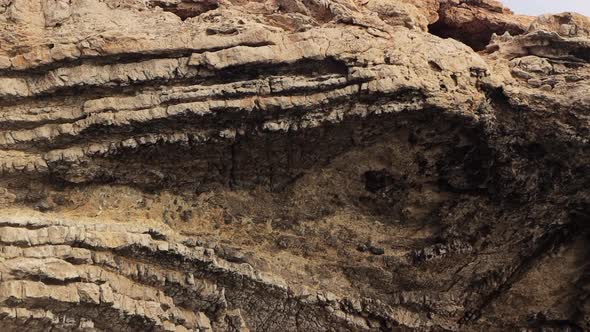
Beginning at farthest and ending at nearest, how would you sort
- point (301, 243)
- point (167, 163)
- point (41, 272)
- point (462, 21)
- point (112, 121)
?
point (462, 21) < point (301, 243) < point (167, 163) < point (112, 121) < point (41, 272)

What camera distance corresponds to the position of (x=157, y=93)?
32.3 ft

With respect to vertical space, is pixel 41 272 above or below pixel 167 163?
below

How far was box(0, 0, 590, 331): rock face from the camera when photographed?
31.9 feet

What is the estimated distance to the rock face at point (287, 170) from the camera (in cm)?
972

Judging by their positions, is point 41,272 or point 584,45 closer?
point 41,272

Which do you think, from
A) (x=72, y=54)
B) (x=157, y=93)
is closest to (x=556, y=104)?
(x=157, y=93)

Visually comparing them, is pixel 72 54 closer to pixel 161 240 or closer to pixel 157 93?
pixel 157 93

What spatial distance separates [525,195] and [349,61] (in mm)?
3763

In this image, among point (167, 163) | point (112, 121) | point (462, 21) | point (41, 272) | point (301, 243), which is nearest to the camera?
point (41, 272)

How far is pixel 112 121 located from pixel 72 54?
124 cm

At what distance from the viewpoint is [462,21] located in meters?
13.5

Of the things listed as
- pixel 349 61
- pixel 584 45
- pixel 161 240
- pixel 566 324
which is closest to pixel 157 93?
pixel 161 240

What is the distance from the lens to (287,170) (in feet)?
35.2

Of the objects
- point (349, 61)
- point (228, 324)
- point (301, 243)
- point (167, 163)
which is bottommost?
point (228, 324)
